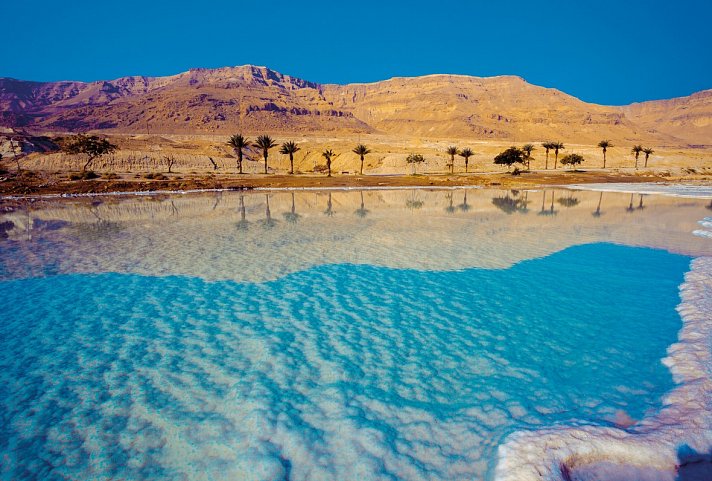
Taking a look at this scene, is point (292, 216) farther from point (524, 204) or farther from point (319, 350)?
point (524, 204)

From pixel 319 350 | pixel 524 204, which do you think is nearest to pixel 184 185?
pixel 524 204

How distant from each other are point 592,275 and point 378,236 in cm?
957

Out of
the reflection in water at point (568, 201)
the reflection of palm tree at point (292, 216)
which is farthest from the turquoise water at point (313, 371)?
the reflection in water at point (568, 201)

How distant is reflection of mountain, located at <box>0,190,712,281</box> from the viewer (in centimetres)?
1516

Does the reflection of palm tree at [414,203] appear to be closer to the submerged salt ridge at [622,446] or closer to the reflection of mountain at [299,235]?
the reflection of mountain at [299,235]

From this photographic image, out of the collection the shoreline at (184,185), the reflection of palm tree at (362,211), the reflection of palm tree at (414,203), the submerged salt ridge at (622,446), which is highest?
the shoreline at (184,185)

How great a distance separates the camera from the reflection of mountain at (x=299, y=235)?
15.2m

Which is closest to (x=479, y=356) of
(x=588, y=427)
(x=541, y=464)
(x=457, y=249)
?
(x=588, y=427)

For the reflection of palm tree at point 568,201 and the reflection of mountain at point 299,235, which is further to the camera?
the reflection of palm tree at point 568,201

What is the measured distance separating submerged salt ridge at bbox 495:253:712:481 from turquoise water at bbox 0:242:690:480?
0.96 feet

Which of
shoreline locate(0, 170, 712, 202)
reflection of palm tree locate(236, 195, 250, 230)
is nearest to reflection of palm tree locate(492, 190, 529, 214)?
shoreline locate(0, 170, 712, 202)

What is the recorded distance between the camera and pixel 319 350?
8555 mm

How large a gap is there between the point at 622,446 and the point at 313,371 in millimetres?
5133

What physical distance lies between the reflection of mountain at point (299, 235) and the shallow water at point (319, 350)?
0.20m
